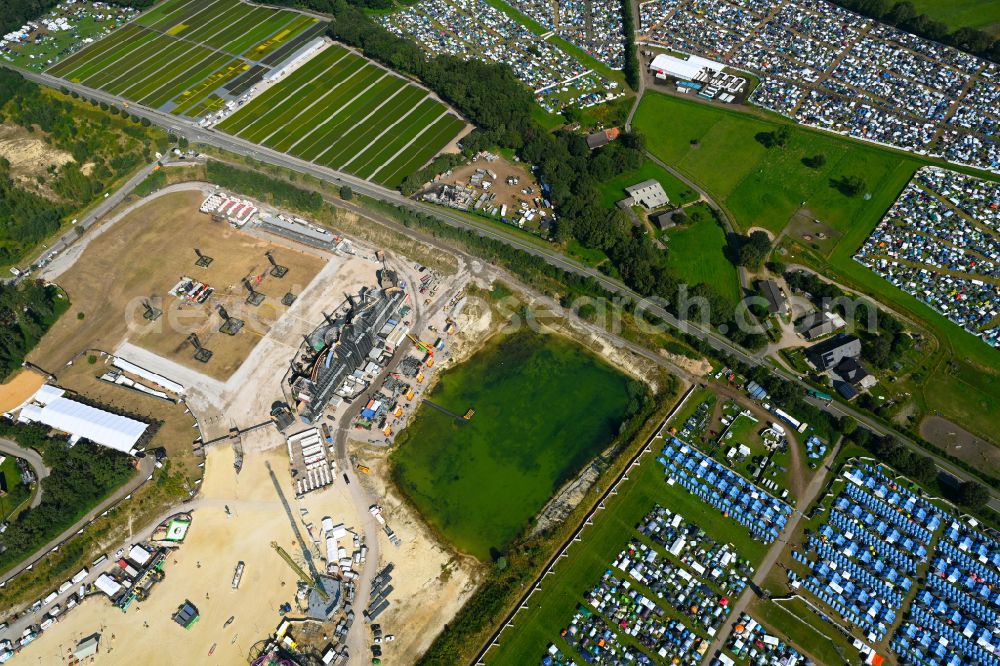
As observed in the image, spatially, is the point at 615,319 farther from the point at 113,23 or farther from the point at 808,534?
the point at 113,23

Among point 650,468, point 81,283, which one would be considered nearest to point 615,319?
point 650,468

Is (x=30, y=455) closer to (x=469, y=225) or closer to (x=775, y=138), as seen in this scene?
(x=469, y=225)

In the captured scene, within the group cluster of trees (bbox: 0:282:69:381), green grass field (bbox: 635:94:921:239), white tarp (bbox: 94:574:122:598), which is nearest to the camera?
white tarp (bbox: 94:574:122:598)

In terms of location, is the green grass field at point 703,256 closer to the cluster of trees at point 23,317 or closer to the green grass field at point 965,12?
the green grass field at point 965,12

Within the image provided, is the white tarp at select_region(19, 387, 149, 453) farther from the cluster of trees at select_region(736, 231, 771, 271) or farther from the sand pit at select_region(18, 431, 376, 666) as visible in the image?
the cluster of trees at select_region(736, 231, 771, 271)

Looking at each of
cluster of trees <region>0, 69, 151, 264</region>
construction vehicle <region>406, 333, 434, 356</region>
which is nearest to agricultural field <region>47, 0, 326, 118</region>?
cluster of trees <region>0, 69, 151, 264</region>
